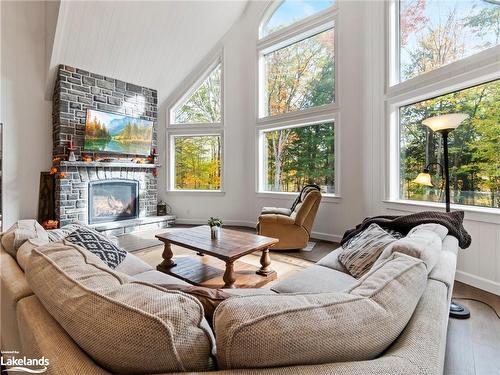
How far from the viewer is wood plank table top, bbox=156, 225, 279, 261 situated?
2.60m

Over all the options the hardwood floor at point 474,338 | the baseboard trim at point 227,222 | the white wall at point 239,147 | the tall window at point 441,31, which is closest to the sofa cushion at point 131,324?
the hardwood floor at point 474,338

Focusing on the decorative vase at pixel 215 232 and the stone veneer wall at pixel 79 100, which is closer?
the decorative vase at pixel 215 232

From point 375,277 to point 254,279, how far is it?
7.11 ft

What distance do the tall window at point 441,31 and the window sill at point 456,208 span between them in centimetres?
172

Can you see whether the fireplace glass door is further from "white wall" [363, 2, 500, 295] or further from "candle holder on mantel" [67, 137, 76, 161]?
"white wall" [363, 2, 500, 295]

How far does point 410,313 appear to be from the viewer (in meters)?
0.79

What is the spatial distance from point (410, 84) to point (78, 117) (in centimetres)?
527

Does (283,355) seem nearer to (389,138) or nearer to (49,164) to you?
(389,138)

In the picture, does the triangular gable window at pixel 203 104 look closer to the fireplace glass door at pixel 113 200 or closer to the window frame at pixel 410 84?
the fireplace glass door at pixel 113 200

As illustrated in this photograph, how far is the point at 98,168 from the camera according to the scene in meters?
4.85

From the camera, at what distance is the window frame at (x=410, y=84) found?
2.69 meters

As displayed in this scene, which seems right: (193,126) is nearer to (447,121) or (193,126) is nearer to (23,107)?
(23,107)

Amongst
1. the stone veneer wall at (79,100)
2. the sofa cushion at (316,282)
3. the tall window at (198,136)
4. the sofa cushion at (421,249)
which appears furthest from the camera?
the tall window at (198,136)

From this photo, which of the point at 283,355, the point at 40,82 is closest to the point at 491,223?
the point at 283,355
